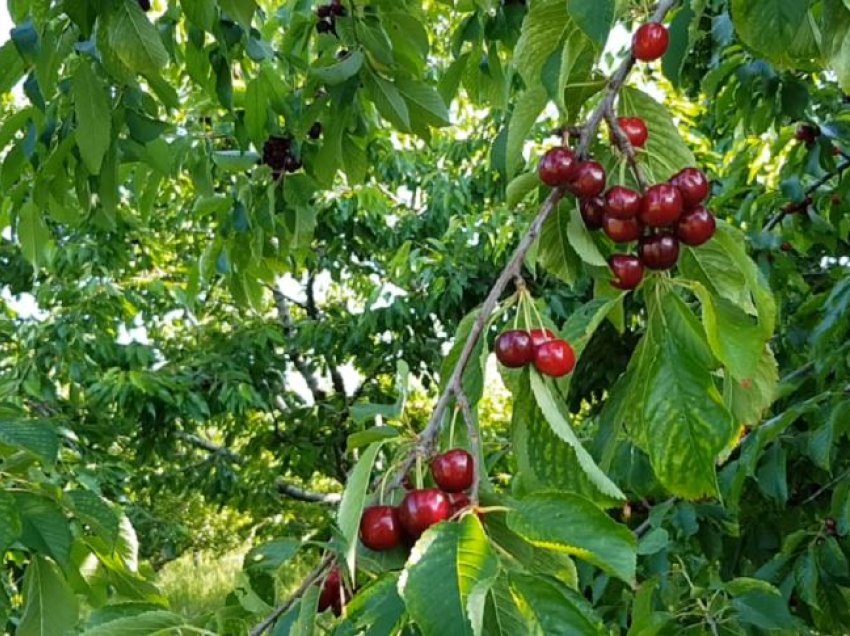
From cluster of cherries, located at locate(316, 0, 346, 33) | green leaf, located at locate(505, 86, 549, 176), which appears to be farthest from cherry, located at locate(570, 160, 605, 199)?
cluster of cherries, located at locate(316, 0, 346, 33)

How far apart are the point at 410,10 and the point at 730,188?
1276 mm

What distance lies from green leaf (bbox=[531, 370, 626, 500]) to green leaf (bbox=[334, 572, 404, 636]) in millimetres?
153

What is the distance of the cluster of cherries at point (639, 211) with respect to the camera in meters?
0.75

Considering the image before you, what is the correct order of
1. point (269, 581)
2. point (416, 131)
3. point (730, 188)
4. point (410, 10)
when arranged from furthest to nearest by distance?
point (730, 188), point (410, 10), point (416, 131), point (269, 581)

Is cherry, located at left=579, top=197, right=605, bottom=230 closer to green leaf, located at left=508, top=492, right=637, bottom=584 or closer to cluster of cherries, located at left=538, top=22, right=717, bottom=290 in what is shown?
cluster of cherries, located at left=538, top=22, right=717, bottom=290

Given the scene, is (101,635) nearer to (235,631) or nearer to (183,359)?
(235,631)

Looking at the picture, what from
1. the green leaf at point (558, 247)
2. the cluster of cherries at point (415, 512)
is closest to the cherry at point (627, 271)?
the green leaf at point (558, 247)

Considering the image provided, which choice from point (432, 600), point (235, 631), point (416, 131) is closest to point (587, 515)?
point (432, 600)

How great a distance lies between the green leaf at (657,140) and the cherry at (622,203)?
3.6 inches

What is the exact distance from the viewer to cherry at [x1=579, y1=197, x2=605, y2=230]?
2.64 ft

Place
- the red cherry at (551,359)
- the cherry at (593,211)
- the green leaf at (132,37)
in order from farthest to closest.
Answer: the green leaf at (132,37), the cherry at (593,211), the red cherry at (551,359)

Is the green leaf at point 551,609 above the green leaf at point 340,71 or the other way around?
the other way around

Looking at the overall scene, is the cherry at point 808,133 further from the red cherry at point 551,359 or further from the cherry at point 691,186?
the red cherry at point 551,359

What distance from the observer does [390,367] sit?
631 cm
